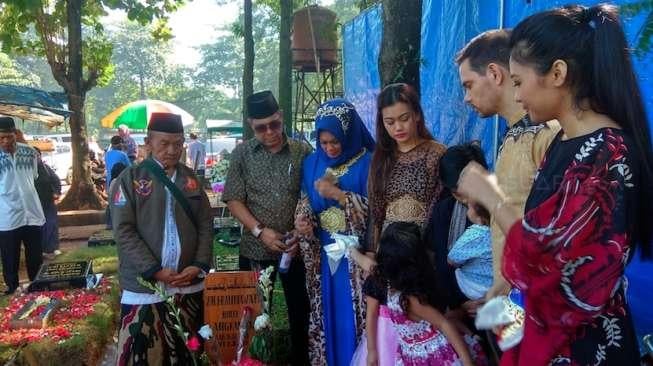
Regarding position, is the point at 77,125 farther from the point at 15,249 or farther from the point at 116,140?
the point at 15,249

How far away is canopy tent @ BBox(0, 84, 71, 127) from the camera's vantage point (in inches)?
288

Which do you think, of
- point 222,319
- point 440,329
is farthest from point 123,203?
point 440,329

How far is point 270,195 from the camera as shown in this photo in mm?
3389

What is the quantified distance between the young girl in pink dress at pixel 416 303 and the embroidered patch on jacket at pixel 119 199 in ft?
4.66

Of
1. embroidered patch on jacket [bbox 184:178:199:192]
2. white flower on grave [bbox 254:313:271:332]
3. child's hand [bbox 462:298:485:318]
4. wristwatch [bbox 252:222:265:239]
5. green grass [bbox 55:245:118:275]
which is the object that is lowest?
green grass [bbox 55:245:118:275]

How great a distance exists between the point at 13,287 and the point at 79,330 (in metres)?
2.55

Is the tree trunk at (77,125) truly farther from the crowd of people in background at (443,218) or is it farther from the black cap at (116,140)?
the crowd of people in background at (443,218)

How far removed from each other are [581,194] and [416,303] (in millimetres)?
1181

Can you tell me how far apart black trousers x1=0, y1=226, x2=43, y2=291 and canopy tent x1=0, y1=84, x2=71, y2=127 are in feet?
7.36

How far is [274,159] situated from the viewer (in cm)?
342

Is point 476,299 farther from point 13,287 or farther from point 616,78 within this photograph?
point 13,287

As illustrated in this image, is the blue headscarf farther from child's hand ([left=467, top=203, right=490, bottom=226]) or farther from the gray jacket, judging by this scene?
child's hand ([left=467, top=203, right=490, bottom=226])

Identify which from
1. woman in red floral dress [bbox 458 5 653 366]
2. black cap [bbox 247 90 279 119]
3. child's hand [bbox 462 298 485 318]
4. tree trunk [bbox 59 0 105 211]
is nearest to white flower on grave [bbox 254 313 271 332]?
child's hand [bbox 462 298 485 318]

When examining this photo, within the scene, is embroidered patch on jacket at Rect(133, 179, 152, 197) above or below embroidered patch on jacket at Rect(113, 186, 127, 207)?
above
